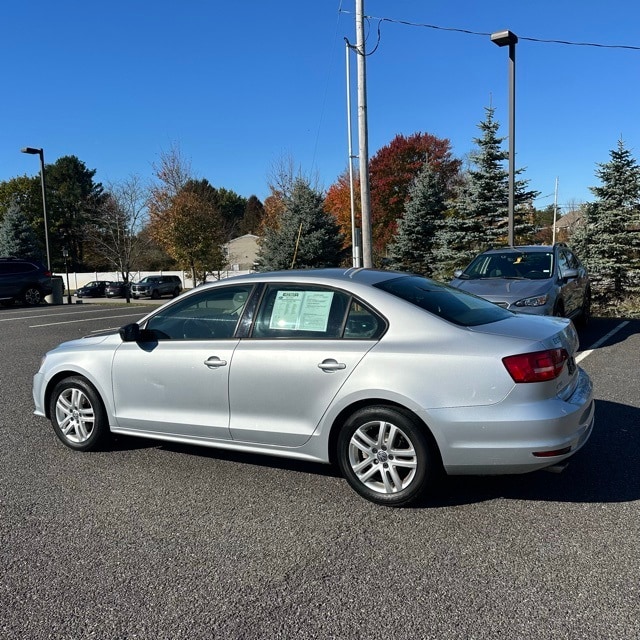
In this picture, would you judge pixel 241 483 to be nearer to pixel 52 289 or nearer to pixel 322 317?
pixel 322 317

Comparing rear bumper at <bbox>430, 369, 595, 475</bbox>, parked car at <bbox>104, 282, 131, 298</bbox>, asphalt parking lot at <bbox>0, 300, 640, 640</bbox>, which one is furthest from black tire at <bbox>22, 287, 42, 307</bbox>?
rear bumper at <bbox>430, 369, 595, 475</bbox>

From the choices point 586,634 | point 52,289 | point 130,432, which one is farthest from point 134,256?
point 586,634

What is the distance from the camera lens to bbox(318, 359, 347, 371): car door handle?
372 cm

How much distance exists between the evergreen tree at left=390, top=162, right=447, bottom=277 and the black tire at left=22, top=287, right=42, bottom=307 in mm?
16313

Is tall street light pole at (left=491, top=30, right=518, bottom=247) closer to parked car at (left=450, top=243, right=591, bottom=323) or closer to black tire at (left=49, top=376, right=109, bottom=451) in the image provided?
parked car at (left=450, top=243, right=591, bottom=323)

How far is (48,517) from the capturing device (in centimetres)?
370

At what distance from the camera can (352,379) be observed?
3.67m

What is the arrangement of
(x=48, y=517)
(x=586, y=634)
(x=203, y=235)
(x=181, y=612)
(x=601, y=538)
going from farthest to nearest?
1. (x=203, y=235)
2. (x=48, y=517)
3. (x=601, y=538)
4. (x=181, y=612)
5. (x=586, y=634)

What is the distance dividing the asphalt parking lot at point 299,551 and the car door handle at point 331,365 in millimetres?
899

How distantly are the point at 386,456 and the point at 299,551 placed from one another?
0.81m

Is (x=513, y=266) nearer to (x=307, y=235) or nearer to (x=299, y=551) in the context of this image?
(x=299, y=551)

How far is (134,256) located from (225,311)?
38.8 metres

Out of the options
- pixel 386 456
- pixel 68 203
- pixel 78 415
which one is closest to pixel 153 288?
pixel 78 415

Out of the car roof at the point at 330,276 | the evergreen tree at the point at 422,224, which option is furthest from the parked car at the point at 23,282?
the car roof at the point at 330,276
